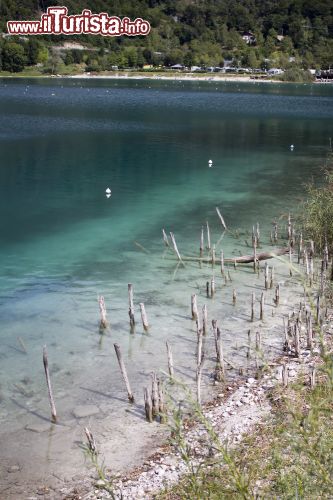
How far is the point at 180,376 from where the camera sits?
62.8 ft

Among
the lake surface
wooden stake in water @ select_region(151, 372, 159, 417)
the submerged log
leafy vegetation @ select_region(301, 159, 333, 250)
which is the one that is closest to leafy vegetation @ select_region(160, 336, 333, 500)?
wooden stake in water @ select_region(151, 372, 159, 417)

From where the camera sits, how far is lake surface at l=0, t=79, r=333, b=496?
18875 millimetres

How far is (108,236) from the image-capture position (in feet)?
119

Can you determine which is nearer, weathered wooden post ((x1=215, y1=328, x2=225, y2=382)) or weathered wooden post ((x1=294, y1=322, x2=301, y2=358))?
weathered wooden post ((x1=215, y1=328, x2=225, y2=382))

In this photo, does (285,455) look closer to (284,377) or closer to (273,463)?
(273,463)

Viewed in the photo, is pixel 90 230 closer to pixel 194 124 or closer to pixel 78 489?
pixel 78 489

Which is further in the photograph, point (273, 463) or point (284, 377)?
point (284, 377)

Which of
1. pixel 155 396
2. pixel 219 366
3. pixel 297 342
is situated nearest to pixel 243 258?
pixel 297 342

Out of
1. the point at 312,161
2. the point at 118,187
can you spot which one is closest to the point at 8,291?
the point at 118,187

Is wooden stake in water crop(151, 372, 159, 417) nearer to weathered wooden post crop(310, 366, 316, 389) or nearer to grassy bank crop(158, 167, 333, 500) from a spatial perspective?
grassy bank crop(158, 167, 333, 500)

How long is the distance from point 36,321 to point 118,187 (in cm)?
2716

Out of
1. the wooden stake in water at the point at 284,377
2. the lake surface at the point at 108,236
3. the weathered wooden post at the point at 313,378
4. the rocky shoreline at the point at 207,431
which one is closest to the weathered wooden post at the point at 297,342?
the rocky shoreline at the point at 207,431

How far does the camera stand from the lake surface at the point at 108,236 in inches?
743

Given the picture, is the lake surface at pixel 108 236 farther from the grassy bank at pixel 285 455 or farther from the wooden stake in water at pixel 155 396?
the grassy bank at pixel 285 455
